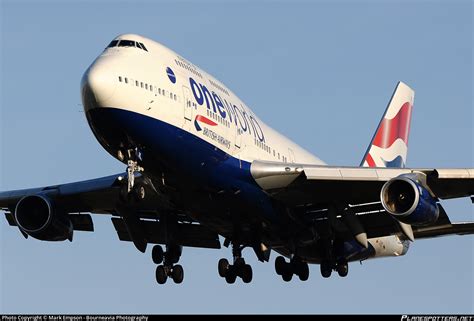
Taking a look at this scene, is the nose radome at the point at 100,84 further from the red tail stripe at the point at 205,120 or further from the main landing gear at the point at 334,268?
the main landing gear at the point at 334,268

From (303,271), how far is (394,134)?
43.5 feet

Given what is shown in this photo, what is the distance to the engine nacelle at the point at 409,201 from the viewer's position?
3716cm

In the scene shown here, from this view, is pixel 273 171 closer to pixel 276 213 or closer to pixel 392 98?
pixel 276 213

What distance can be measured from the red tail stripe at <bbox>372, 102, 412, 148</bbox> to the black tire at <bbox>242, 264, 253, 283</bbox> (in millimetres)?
12757

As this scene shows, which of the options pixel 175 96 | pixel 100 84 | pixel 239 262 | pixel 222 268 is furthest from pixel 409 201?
pixel 100 84

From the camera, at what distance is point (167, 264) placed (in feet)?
139

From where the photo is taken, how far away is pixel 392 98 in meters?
56.5

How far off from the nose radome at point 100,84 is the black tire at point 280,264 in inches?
503

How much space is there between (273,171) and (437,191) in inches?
226

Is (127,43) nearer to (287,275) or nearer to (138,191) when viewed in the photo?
(138,191)

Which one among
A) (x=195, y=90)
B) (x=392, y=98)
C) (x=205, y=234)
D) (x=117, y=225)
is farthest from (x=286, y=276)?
(x=392, y=98)

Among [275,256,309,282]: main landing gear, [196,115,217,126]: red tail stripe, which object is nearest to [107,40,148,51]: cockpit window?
[196,115,217,126]: red tail stripe

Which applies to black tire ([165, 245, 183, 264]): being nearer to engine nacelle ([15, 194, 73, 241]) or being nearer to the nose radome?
engine nacelle ([15, 194, 73, 241])

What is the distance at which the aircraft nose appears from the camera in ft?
111
